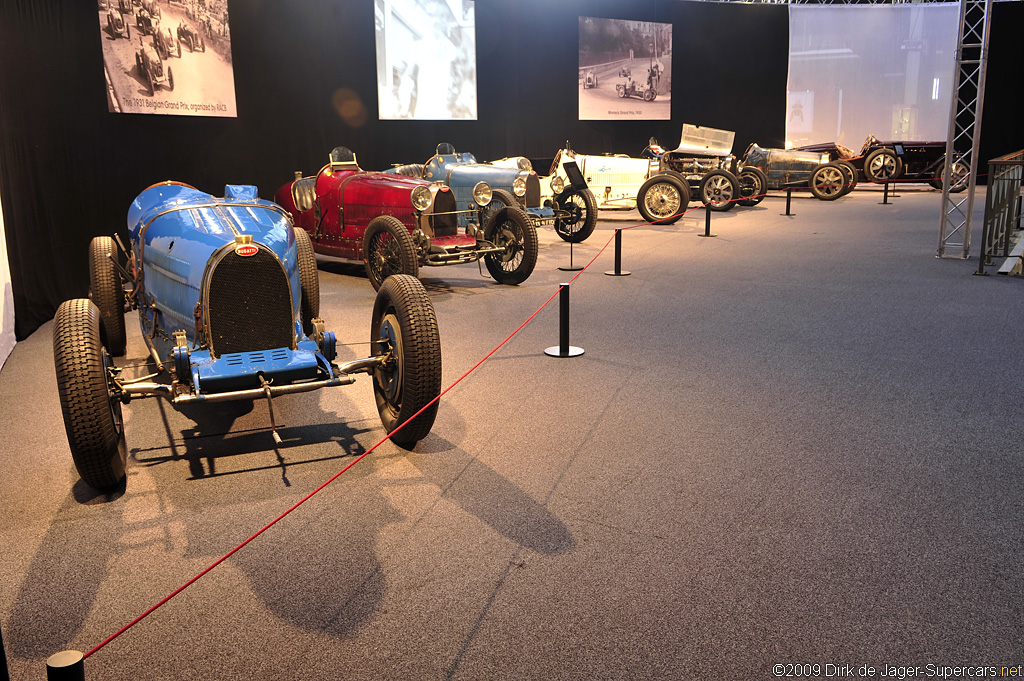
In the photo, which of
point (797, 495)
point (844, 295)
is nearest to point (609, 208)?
point (844, 295)

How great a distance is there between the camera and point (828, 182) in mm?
18125

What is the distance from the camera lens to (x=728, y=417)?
444 centimetres

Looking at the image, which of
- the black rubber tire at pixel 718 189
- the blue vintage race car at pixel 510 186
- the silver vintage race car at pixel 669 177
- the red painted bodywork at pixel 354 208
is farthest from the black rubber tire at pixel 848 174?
the red painted bodywork at pixel 354 208

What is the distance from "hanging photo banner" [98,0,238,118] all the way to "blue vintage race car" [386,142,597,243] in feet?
8.26

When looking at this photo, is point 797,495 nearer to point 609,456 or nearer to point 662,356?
point 609,456

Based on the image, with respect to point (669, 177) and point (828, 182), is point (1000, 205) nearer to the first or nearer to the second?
point (669, 177)

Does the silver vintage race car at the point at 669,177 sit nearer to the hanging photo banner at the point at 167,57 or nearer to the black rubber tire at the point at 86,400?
the hanging photo banner at the point at 167,57

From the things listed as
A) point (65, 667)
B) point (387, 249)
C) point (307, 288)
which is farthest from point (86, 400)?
point (387, 249)

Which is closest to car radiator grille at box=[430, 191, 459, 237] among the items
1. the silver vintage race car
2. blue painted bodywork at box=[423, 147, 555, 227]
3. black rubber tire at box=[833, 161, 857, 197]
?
blue painted bodywork at box=[423, 147, 555, 227]

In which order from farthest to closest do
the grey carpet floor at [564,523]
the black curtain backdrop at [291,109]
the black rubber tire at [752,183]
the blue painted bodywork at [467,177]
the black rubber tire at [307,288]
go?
the black rubber tire at [752,183]
the blue painted bodywork at [467,177]
the black curtain backdrop at [291,109]
the black rubber tire at [307,288]
the grey carpet floor at [564,523]

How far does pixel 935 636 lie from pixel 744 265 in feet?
24.9

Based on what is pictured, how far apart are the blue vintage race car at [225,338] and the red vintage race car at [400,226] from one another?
3.06 meters

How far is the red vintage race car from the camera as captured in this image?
7992 millimetres

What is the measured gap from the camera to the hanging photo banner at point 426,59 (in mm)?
12945
